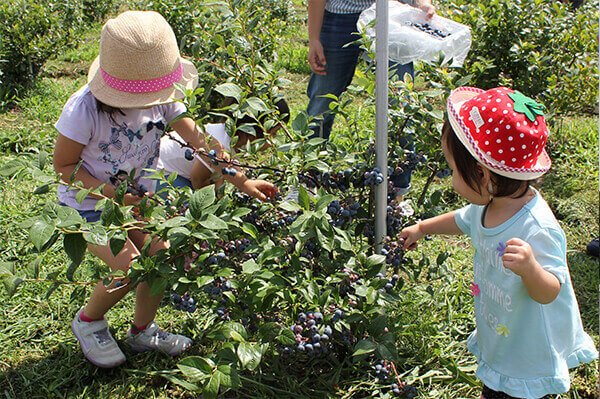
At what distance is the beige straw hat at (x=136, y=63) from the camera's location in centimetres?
189

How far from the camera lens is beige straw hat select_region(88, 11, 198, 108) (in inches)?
74.4

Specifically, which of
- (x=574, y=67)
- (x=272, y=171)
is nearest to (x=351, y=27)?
(x=272, y=171)

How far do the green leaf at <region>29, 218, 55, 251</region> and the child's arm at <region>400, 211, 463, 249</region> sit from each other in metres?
1.05

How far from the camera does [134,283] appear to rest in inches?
65.9

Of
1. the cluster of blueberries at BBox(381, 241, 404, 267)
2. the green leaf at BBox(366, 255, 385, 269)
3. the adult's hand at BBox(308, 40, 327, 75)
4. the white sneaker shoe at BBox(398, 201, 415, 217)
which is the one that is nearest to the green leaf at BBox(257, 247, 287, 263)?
the green leaf at BBox(366, 255, 385, 269)

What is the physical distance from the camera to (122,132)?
2.15 metres

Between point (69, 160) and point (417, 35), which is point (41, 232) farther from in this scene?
point (417, 35)

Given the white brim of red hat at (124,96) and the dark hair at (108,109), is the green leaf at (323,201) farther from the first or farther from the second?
the dark hair at (108,109)

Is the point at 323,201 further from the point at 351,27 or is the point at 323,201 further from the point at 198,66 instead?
the point at 351,27

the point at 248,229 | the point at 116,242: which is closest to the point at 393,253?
the point at 248,229

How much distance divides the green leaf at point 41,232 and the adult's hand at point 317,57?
1742mm

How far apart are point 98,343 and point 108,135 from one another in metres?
0.78

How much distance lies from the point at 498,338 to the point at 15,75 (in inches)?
183

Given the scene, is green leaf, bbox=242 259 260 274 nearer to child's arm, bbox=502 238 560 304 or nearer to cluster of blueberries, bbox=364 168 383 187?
cluster of blueberries, bbox=364 168 383 187
